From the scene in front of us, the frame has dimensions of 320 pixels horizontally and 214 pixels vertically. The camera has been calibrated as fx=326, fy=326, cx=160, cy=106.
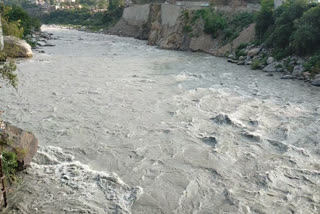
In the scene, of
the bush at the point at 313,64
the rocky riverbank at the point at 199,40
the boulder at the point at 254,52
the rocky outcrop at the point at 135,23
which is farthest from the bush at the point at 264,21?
the rocky outcrop at the point at 135,23

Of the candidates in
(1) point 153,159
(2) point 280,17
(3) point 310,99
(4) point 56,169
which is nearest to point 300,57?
(2) point 280,17

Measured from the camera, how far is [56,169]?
707 centimetres

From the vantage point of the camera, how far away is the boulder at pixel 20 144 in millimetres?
6750

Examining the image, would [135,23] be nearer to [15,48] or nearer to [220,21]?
[220,21]

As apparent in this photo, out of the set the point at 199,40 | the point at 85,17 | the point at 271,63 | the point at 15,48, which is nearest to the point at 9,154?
the point at 271,63

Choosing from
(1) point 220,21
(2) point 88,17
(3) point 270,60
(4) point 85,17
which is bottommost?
(4) point 85,17

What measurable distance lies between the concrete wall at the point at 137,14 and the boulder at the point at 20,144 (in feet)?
123

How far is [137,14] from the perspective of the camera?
4603cm

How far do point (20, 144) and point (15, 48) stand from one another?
58.1ft

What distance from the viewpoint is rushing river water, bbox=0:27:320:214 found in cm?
618

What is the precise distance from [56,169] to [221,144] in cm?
420

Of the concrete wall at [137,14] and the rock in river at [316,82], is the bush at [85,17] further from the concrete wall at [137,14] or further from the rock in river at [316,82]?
the rock in river at [316,82]

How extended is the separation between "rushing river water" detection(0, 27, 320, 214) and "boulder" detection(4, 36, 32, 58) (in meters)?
7.17

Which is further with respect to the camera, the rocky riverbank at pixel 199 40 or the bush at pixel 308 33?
the rocky riverbank at pixel 199 40
